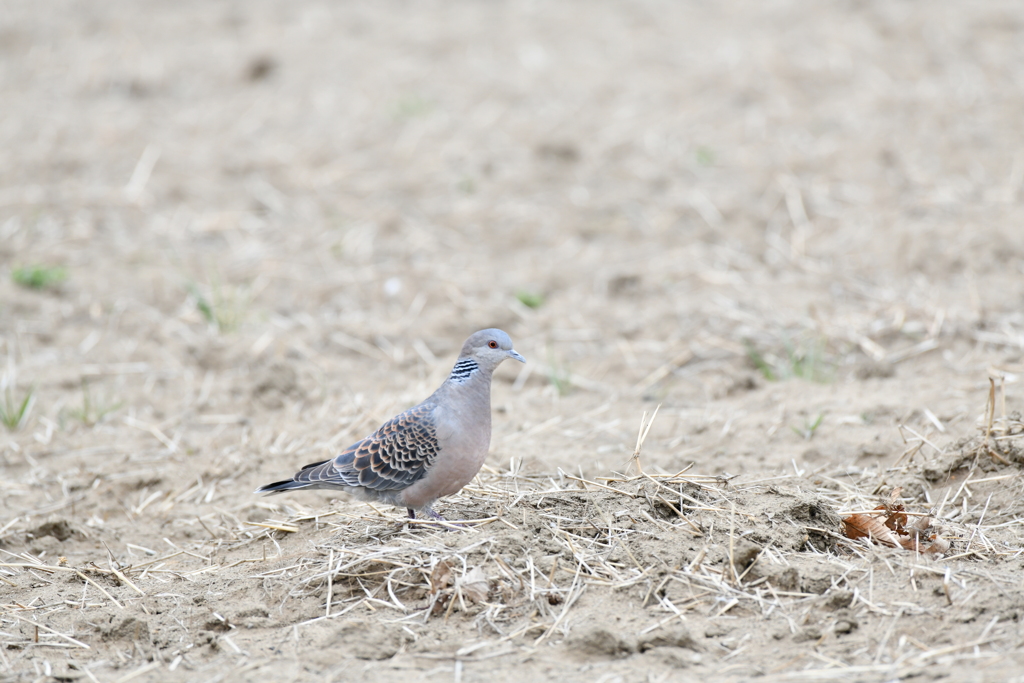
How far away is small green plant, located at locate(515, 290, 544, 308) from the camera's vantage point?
7023 mm

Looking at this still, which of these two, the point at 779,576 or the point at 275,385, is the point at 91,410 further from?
the point at 779,576

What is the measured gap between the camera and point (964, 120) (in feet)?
29.1

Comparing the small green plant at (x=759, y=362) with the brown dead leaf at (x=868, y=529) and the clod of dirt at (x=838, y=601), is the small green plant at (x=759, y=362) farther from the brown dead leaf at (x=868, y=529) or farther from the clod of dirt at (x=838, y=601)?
the clod of dirt at (x=838, y=601)

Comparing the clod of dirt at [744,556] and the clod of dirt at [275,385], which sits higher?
the clod of dirt at [744,556]

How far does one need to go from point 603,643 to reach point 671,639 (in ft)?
0.70

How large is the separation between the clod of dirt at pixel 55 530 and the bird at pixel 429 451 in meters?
1.17

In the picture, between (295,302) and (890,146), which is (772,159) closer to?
(890,146)

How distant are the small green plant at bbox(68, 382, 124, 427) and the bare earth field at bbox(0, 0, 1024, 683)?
0.26 ft

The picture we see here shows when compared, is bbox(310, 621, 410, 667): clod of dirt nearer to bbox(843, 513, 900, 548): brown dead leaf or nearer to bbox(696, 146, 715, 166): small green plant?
bbox(843, 513, 900, 548): brown dead leaf

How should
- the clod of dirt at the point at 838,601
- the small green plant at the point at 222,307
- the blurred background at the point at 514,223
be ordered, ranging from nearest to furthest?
the clod of dirt at the point at 838,601 → the blurred background at the point at 514,223 → the small green plant at the point at 222,307

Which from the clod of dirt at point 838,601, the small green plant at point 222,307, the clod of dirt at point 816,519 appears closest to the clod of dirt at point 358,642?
the clod of dirt at point 838,601

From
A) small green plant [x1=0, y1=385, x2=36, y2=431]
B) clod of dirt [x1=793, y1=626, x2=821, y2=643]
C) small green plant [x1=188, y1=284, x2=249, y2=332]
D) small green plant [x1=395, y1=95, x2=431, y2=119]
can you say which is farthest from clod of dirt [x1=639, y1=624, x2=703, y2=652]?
small green plant [x1=395, y1=95, x2=431, y2=119]

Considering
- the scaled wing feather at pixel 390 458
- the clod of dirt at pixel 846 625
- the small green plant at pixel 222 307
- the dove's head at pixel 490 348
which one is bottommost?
the small green plant at pixel 222 307

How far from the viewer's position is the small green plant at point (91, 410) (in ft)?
18.3
